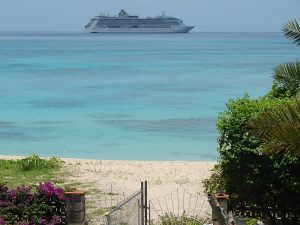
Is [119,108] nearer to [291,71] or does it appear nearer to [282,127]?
[291,71]

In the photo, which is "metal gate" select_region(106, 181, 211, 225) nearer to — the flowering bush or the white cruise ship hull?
the flowering bush

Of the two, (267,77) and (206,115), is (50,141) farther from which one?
(267,77)

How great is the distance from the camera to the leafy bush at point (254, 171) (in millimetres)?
9961

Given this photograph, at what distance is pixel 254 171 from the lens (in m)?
10.0

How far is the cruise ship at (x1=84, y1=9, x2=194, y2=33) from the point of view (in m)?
185

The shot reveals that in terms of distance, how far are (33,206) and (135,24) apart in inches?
7076

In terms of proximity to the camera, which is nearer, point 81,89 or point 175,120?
point 175,120

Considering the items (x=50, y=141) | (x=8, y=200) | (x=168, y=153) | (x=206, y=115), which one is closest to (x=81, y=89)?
(x=206, y=115)

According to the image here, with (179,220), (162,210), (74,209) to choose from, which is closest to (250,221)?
(179,220)

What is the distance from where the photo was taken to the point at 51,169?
16.3 metres

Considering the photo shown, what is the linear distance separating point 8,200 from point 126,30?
185 m

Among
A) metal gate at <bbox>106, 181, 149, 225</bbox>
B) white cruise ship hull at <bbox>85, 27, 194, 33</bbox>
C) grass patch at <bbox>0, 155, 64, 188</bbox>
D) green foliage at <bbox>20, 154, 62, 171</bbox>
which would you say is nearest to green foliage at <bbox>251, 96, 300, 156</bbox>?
metal gate at <bbox>106, 181, 149, 225</bbox>

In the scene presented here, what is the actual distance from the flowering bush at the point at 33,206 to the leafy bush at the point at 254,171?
2699mm

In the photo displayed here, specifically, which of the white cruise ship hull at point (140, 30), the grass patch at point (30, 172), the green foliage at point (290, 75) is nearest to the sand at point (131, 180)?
the grass patch at point (30, 172)
